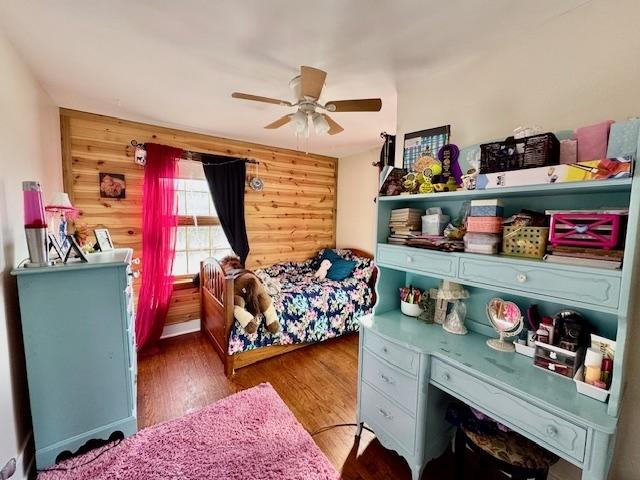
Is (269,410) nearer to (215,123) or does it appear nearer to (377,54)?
(377,54)

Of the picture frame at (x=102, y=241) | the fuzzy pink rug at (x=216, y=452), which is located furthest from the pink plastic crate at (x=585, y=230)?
the picture frame at (x=102, y=241)

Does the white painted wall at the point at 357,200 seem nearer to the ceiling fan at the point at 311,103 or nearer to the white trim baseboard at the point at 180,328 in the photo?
the ceiling fan at the point at 311,103

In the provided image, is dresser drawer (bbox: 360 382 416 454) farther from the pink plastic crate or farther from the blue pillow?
the blue pillow

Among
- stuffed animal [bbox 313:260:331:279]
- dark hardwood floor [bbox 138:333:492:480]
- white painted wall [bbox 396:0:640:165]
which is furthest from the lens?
stuffed animal [bbox 313:260:331:279]

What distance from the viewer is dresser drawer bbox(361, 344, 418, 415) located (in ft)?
4.60

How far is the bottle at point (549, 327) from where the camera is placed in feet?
3.89

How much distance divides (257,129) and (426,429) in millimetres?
3042

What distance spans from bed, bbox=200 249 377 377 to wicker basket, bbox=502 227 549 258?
158 centimetres

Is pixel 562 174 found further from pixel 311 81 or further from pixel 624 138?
pixel 311 81

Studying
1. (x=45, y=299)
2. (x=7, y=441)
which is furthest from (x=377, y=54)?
(x=7, y=441)

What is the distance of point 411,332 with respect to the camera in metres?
1.55

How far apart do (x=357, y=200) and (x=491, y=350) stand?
2985 millimetres

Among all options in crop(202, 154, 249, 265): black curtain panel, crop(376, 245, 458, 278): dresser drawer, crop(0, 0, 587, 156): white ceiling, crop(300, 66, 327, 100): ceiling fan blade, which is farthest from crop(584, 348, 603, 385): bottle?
crop(202, 154, 249, 265): black curtain panel

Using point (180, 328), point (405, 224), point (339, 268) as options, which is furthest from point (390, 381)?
point (180, 328)
